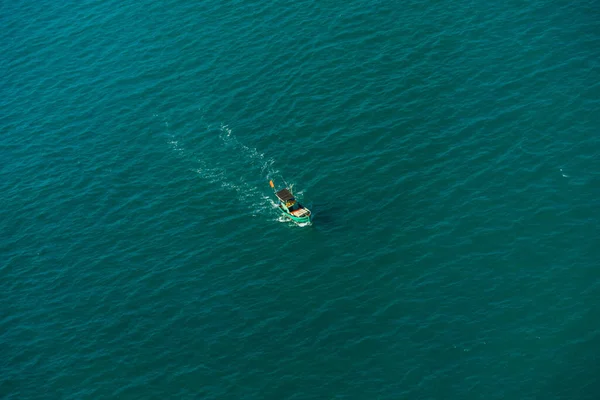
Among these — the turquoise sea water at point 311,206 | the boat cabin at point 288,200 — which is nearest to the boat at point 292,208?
the boat cabin at point 288,200

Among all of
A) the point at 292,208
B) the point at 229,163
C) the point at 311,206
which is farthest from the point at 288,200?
the point at 229,163

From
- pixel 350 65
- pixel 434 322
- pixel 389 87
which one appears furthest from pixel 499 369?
pixel 350 65

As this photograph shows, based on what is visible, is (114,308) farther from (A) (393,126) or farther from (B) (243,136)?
(A) (393,126)

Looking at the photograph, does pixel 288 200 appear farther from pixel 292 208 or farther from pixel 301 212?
pixel 301 212

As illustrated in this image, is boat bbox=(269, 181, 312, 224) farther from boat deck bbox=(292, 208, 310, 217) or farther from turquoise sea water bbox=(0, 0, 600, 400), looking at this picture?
turquoise sea water bbox=(0, 0, 600, 400)

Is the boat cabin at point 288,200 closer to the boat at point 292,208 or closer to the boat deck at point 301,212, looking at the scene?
the boat at point 292,208

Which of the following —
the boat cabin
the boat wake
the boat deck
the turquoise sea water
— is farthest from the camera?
the boat wake

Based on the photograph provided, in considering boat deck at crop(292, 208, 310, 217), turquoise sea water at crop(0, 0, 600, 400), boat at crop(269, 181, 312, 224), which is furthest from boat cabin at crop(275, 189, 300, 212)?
turquoise sea water at crop(0, 0, 600, 400)

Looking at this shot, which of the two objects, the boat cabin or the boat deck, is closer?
the boat deck
